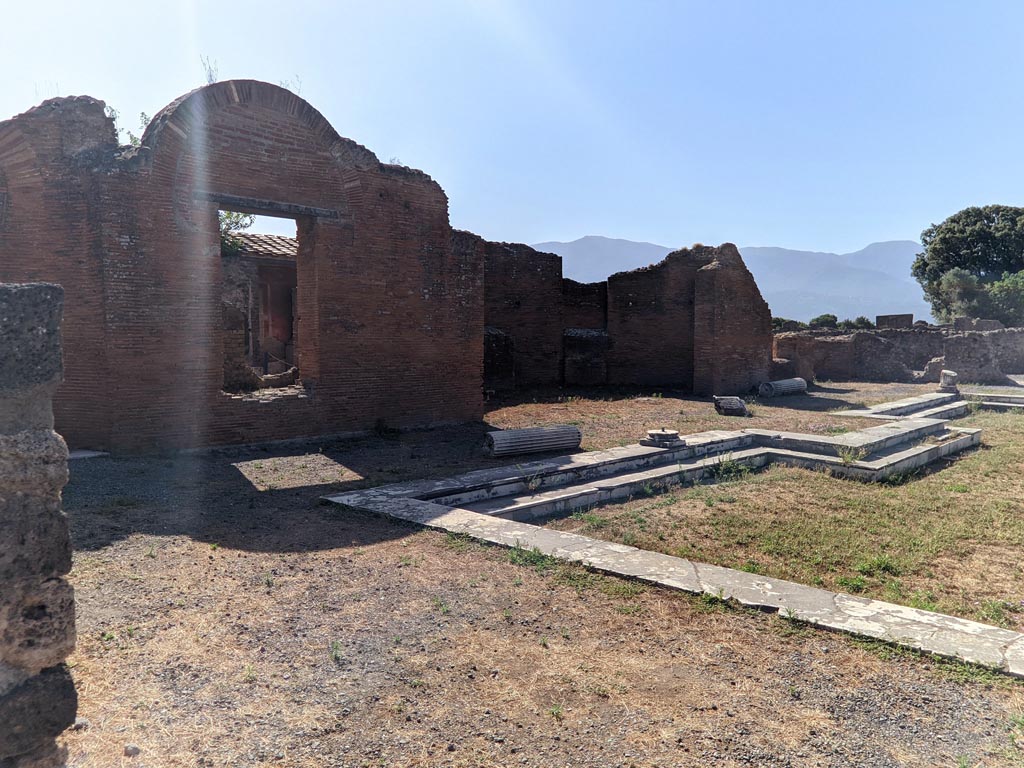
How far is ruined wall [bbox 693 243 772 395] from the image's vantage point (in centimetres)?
1772

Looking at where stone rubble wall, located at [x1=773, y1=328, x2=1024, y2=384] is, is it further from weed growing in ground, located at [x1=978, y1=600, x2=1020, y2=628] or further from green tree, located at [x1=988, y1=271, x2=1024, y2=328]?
weed growing in ground, located at [x1=978, y1=600, x2=1020, y2=628]

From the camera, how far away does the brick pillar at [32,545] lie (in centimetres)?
195

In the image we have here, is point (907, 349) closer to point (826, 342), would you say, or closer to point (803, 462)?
point (826, 342)

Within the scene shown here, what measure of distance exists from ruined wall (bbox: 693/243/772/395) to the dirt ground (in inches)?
545

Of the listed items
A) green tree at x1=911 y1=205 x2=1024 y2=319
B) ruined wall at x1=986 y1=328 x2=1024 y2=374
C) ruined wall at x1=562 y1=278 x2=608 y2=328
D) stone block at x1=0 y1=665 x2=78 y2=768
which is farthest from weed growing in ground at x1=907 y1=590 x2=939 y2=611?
green tree at x1=911 y1=205 x2=1024 y2=319

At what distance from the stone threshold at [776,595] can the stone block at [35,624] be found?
3.27 meters

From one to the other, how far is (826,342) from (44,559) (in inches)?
1001

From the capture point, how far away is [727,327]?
18.0 m

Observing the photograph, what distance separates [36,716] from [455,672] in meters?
1.74


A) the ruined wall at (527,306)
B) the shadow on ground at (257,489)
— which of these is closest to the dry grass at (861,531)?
the shadow on ground at (257,489)

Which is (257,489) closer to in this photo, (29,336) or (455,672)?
(455,672)

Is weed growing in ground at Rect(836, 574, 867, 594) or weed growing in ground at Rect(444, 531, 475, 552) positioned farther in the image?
weed growing in ground at Rect(444, 531, 475, 552)

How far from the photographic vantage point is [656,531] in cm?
595

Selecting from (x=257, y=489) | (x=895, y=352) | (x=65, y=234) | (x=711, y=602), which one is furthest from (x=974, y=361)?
(x=65, y=234)
